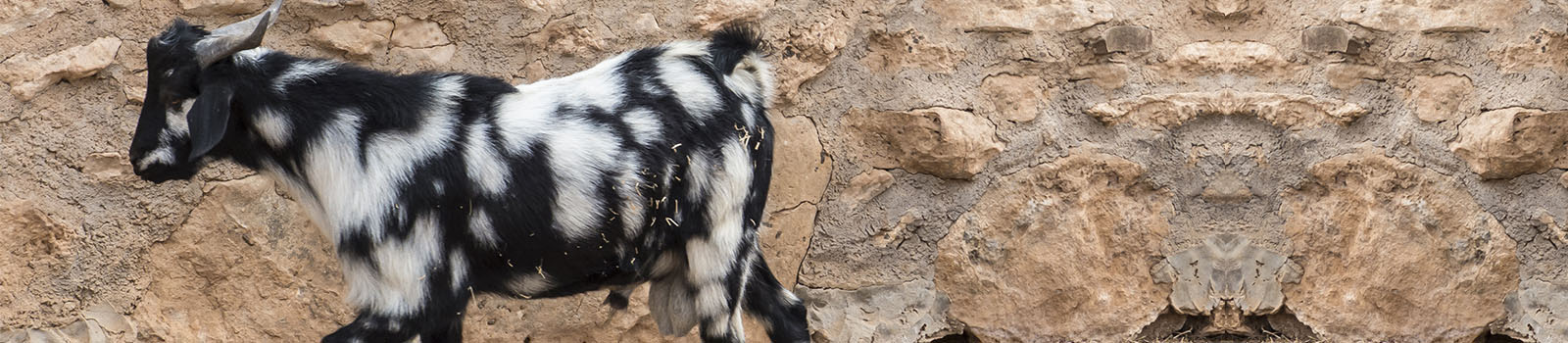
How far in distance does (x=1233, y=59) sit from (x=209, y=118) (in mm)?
2885

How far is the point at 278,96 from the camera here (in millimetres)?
3107

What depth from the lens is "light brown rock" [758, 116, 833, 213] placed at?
4.39m

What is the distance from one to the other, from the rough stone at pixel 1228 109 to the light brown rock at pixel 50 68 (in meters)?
3.00

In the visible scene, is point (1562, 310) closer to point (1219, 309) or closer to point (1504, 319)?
point (1504, 319)

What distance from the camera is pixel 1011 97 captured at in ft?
14.7

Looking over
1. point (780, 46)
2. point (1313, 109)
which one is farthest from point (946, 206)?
point (1313, 109)

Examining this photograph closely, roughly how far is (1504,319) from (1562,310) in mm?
163

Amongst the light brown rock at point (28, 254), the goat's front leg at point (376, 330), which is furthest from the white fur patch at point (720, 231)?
the light brown rock at point (28, 254)

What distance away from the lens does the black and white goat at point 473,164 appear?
122 inches

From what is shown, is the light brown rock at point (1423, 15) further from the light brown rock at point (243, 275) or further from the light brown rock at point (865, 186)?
the light brown rock at point (243, 275)

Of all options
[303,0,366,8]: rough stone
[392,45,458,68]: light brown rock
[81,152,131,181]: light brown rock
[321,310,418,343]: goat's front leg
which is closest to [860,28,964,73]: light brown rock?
[392,45,458,68]: light brown rock

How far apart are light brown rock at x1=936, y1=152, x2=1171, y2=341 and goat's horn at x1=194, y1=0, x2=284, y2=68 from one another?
7.62 feet

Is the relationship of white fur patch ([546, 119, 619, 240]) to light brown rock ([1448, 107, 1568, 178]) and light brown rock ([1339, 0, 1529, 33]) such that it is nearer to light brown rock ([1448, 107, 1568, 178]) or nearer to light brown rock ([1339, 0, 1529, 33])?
light brown rock ([1339, 0, 1529, 33])

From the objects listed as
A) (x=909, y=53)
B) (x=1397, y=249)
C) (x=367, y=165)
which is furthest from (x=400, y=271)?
(x=1397, y=249)
